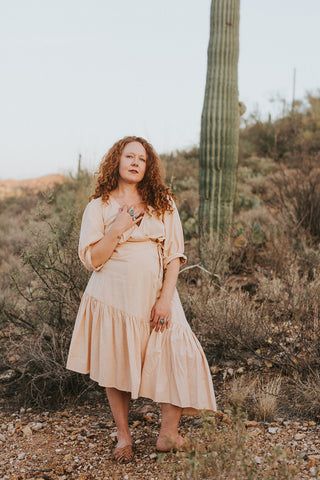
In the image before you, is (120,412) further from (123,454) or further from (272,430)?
(272,430)

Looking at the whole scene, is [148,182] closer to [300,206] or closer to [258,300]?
[258,300]

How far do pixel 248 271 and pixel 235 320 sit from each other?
7.64ft

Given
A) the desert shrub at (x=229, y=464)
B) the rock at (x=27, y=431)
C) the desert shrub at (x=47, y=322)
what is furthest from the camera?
the desert shrub at (x=47, y=322)

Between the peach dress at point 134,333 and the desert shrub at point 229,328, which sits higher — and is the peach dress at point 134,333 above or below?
above

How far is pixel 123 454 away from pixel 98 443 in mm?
378

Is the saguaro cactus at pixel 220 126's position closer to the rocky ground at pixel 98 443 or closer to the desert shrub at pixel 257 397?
the desert shrub at pixel 257 397

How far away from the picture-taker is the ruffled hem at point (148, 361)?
2795 millimetres

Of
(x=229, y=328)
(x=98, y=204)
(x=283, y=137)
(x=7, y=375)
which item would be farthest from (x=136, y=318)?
(x=283, y=137)

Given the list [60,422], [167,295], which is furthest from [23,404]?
[167,295]

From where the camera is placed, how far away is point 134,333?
9.40 feet

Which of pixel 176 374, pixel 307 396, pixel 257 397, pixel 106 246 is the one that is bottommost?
pixel 257 397

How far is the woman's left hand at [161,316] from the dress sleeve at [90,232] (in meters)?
0.43

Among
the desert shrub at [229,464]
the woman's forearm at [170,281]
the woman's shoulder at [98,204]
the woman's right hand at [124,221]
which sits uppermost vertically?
the woman's shoulder at [98,204]

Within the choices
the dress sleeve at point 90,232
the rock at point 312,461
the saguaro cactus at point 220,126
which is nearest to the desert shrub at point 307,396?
the rock at point 312,461
